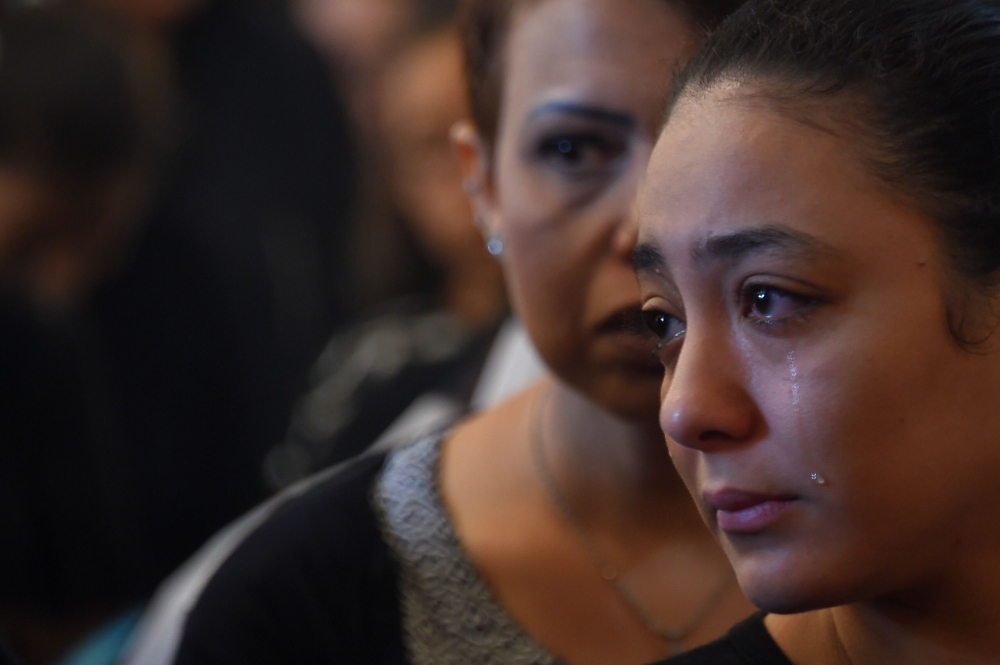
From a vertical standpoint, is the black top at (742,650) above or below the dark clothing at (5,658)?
below

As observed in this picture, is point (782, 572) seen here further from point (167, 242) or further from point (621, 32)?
point (167, 242)

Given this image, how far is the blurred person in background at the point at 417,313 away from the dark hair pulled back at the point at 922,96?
0.96 metres

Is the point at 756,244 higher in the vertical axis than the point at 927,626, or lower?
higher

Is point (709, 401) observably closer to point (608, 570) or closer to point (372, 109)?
point (608, 570)

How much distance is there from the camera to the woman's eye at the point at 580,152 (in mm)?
872

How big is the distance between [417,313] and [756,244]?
1332 mm

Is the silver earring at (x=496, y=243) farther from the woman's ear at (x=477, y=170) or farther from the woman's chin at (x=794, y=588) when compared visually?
the woman's chin at (x=794, y=588)

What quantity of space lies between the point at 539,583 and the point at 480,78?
0.45 m

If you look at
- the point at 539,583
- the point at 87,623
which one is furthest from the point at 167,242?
the point at 539,583

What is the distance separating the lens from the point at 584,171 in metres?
A: 0.90

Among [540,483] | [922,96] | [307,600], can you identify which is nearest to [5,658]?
[307,600]

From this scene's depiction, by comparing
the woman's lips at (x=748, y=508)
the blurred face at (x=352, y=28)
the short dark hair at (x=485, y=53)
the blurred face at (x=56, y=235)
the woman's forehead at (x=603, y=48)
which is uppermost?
the blurred face at (x=352, y=28)

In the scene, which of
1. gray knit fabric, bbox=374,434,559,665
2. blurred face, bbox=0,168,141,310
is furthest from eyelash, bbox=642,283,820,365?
blurred face, bbox=0,168,141,310

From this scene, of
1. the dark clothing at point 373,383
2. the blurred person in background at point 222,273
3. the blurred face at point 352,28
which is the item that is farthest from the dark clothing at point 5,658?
the blurred face at point 352,28
